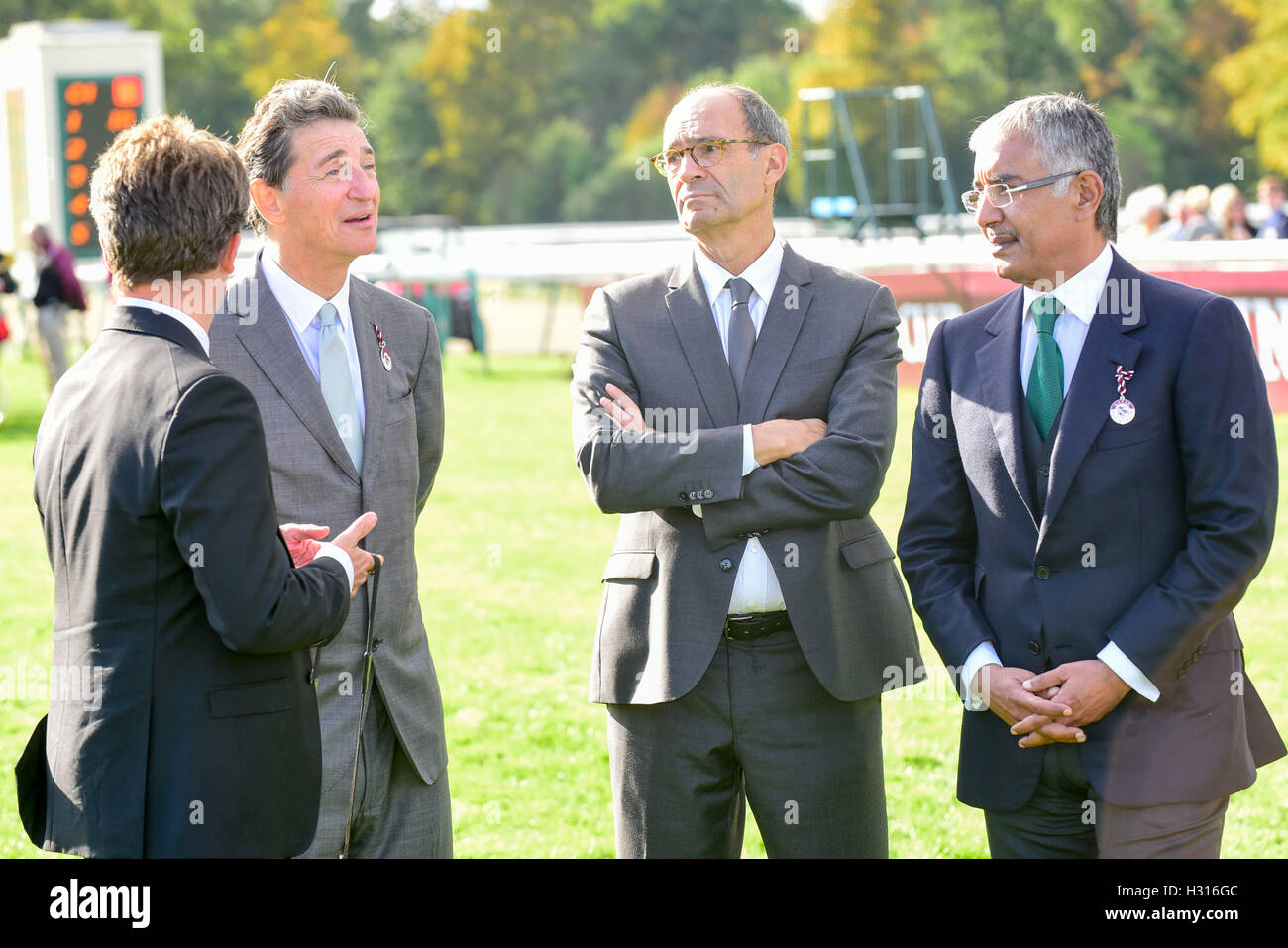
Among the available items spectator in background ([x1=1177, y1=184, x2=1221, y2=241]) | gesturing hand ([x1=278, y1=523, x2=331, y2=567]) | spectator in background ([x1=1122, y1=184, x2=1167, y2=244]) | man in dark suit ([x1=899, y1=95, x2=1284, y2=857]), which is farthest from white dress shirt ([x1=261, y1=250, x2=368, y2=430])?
spectator in background ([x1=1177, y1=184, x2=1221, y2=241])

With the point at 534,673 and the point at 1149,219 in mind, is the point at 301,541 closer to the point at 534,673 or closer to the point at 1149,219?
the point at 534,673

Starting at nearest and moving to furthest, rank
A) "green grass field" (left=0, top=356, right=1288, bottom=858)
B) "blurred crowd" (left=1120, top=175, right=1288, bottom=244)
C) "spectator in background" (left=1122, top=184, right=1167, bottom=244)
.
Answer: "green grass field" (left=0, top=356, right=1288, bottom=858), "blurred crowd" (left=1120, top=175, right=1288, bottom=244), "spectator in background" (left=1122, top=184, right=1167, bottom=244)

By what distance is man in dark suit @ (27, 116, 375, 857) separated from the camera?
8.59 feet

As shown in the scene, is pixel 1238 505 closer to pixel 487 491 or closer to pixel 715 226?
pixel 715 226

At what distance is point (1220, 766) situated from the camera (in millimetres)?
3152

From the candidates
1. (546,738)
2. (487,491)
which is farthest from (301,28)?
(546,738)

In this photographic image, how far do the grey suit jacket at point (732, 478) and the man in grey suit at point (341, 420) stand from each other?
1.59 ft

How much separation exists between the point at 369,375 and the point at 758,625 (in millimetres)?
1099

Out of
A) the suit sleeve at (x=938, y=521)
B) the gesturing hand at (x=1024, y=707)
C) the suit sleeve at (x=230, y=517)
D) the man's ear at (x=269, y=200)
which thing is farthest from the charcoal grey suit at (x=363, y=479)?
the gesturing hand at (x=1024, y=707)

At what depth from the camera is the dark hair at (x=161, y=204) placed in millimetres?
2721

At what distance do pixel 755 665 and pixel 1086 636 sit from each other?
0.77m

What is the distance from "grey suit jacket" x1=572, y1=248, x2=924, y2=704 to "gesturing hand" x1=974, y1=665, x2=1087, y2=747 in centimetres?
36

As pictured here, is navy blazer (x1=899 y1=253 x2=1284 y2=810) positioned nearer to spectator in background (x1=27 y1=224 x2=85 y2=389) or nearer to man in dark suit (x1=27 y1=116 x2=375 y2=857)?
man in dark suit (x1=27 y1=116 x2=375 y2=857)
